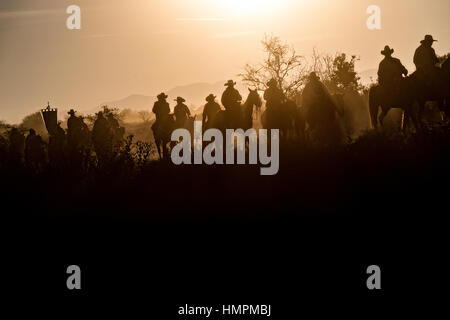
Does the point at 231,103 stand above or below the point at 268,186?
above

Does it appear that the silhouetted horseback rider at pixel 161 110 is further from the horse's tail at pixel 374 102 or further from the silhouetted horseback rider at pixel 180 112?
the horse's tail at pixel 374 102

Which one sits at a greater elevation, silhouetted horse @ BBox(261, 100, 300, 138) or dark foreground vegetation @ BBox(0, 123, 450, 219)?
silhouetted horse @ BBox(261, 100, 300, 138)

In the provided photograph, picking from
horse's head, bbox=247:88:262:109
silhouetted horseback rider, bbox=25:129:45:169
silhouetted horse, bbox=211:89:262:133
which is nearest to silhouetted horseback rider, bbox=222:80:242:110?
silhouetted horse, bbox=211:89:262:133

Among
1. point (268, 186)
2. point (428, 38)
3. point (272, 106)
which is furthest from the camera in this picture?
point (272, 106)

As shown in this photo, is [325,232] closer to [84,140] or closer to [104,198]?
[104,198]

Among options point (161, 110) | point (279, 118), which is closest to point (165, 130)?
point (161, 110)

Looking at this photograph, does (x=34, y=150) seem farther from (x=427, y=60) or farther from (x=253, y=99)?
(x=427, y=60)

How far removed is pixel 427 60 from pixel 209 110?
24.6 ft

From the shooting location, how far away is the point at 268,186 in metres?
12.7

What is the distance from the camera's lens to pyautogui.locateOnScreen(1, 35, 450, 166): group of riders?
15633 mm

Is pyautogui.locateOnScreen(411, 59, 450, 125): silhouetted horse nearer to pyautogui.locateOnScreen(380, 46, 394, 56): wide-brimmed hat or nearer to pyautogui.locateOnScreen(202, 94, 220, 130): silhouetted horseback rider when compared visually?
pyautogui.locateOnScreen(380, 46, 394, 56): wide-brimmed hat

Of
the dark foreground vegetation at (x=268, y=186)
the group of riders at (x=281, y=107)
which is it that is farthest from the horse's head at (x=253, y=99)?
the dark foreground vegetation at (x=268, y=186)
